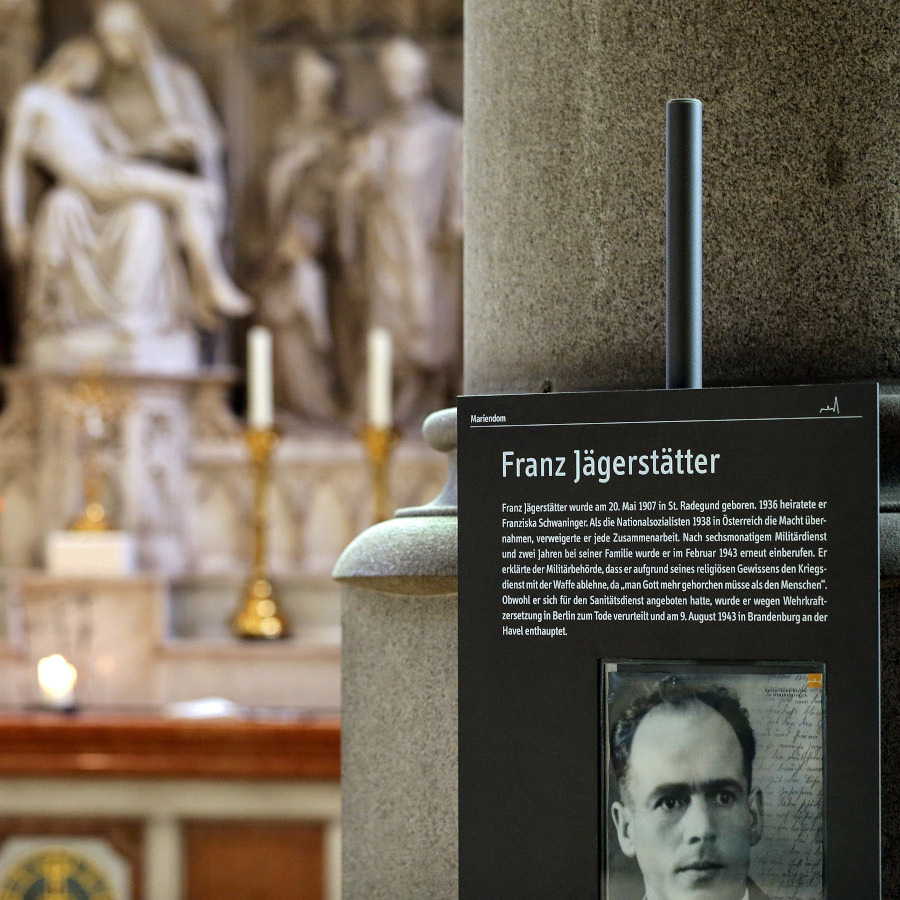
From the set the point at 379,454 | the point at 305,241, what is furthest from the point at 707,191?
the point at 305,241

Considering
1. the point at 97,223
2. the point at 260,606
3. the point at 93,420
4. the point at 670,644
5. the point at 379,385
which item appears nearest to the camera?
the point at 670,644

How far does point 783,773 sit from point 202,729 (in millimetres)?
1820

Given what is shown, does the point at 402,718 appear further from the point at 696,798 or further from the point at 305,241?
the point at 305,241

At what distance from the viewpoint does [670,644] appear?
1.30 metres

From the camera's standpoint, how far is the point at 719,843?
50.8 inches

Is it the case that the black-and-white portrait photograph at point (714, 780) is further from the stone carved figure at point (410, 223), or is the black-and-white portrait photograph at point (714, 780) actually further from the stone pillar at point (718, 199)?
the stone carved figure at point (410, 223)

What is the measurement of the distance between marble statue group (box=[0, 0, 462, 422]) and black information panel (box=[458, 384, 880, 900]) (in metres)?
7.07

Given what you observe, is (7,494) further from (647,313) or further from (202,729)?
(647,313)

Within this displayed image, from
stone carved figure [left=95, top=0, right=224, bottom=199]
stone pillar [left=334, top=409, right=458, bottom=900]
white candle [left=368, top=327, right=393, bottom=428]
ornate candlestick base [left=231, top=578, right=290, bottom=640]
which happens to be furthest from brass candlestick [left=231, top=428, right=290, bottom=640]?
stone pillar [left=334, top=409, right=458, bottom=900]

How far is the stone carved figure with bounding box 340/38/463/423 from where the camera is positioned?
27.5ft

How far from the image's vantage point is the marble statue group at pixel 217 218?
820 cm

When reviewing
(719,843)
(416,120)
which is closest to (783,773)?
(719,843)

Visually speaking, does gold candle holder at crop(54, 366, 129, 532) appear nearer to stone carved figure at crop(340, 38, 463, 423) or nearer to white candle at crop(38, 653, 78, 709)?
stone carved figure at crop(340, 38, 463, 423)

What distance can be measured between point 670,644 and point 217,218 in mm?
7510
